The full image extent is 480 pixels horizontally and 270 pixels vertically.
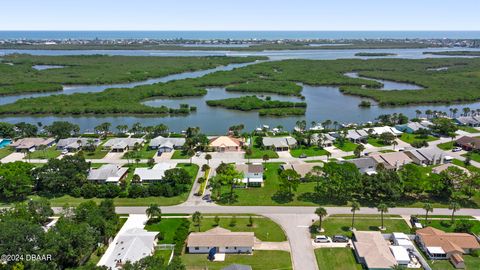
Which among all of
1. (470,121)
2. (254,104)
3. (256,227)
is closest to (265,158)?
(256,227)

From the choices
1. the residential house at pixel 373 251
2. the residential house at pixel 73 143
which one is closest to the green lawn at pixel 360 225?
the residential house at pixel 373 251

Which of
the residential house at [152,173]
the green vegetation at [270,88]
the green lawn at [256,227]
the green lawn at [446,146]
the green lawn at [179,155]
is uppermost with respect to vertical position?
the green vegetation at [270,88]

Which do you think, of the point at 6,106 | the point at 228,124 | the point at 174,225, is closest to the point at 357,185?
the point at 174,225

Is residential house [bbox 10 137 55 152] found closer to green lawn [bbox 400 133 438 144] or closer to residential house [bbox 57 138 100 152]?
residential house [bbox 57 138 100 152]

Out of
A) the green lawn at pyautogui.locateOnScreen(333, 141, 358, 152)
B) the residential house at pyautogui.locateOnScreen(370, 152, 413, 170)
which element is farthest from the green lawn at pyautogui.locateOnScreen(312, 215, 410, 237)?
the green lawn at pyautogui.locateOnScreen(333, 141, 358, 152)

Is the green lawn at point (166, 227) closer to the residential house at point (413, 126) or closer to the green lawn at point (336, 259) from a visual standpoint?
the green lawn at point (336, 259)

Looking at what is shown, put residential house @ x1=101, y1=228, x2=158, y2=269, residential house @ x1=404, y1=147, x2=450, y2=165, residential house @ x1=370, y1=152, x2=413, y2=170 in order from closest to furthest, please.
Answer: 1. residential house @ x1=101, y1=228, x2=158, y2=269
2. residential house @ x1=370, y1=152, x2=413, y2=170
3. residential house @ x1=404, y1=147, x2=450, y2=165

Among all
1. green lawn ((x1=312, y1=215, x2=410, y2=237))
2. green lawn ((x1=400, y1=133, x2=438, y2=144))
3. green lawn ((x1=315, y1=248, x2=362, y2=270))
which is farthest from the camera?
green lawn ((x1=400, y1=133, x2=438, y2=144))
